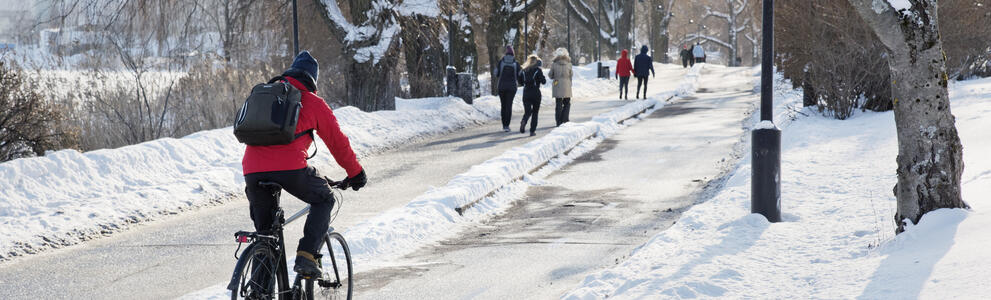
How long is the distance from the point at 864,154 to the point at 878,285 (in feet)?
21.9

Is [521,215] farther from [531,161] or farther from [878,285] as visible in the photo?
[878,285]

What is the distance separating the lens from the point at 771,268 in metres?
5.95

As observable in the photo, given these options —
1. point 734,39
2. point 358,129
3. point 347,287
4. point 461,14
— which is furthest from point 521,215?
Answer: point 734,39

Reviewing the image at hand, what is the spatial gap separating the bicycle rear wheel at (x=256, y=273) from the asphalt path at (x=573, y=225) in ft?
5.40

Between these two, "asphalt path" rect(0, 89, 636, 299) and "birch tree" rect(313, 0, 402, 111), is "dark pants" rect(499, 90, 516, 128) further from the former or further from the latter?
"asphalt path" rect(0, 89, 636, 299)

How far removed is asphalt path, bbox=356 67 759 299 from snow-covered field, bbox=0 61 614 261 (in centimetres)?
333

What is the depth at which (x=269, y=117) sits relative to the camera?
4121 mm

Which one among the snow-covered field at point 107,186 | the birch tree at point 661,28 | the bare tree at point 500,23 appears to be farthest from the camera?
the birch tree at point 661,28

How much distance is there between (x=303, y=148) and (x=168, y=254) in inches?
142

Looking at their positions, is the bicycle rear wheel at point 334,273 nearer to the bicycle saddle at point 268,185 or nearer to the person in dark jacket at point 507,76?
the bicycle saddle at point 268,185

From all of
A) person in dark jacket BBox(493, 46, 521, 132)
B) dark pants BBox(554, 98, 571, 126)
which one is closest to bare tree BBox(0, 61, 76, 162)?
person in dark jacket BBox(493, 46, 521, 132)

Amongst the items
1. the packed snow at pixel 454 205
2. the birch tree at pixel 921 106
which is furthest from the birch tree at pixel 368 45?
the birch tree at pixel 921 106

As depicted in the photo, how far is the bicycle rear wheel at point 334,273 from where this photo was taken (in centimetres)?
495

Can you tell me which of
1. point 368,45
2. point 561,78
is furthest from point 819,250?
point 368,45
